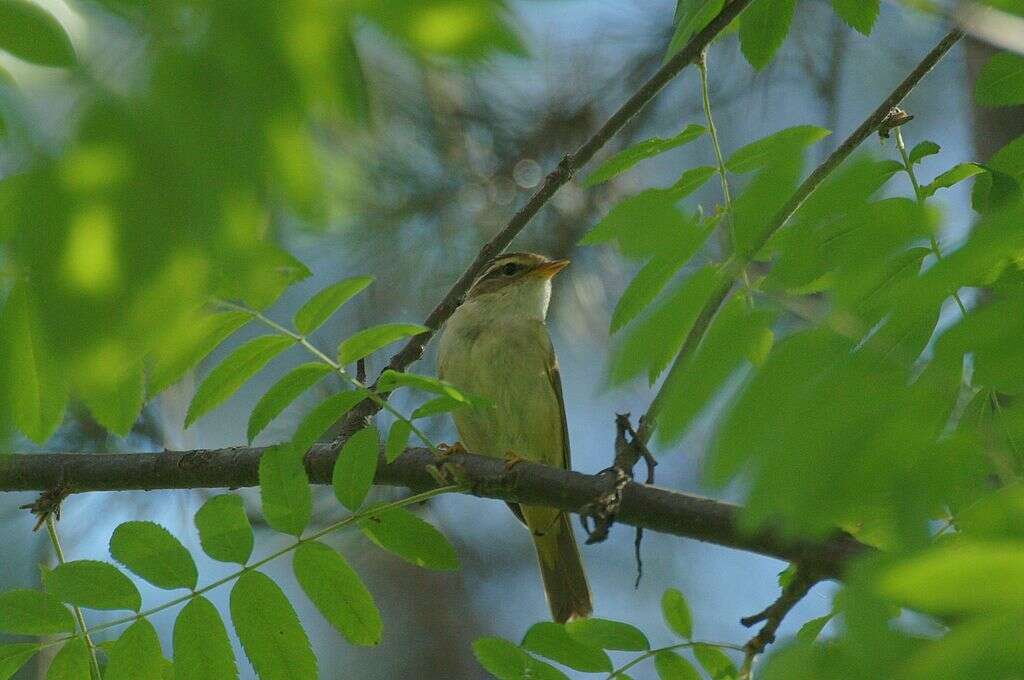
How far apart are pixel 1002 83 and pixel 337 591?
2.42 metres

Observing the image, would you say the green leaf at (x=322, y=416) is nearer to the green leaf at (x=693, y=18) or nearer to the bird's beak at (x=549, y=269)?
the green leaf at (x=693, y=18)

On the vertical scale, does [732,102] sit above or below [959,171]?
above

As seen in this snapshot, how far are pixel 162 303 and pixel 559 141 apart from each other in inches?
247

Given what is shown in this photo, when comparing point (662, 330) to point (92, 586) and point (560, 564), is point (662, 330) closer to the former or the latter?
point (92, 586)

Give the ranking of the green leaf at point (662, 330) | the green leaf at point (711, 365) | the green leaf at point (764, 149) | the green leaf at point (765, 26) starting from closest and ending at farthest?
the green leaf at point (711, 365) → the green leaf at point (662, 330) → the green leaf at point (764, 149) → the green leaf at point (765, 26)

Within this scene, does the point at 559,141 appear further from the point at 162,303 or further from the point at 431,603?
the point at 162,303

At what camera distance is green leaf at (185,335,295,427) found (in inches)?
131

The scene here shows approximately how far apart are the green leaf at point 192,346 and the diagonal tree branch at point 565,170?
0.86 meters

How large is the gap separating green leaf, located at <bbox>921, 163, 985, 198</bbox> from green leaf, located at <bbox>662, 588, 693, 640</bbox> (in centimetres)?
146

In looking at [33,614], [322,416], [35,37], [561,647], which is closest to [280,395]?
[322,416]

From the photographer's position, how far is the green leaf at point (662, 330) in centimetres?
213

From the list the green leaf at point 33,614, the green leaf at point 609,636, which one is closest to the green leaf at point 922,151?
the green leaf at point 609,636

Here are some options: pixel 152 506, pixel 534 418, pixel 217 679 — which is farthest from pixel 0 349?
pixel 152 506

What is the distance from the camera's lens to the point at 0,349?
7.72 ft
